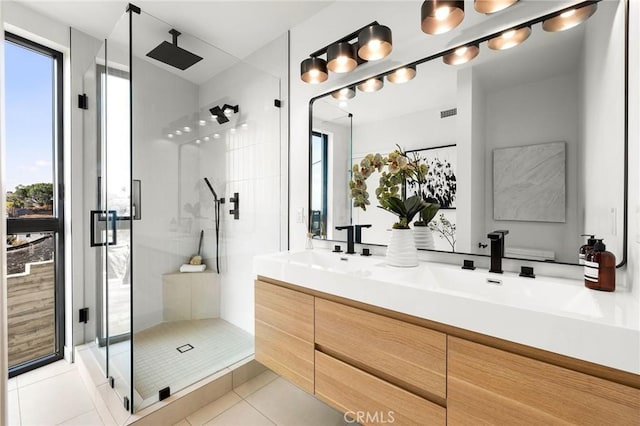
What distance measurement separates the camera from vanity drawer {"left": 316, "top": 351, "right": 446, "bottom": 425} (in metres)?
0.99

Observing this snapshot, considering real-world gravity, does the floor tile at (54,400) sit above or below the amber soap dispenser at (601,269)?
below

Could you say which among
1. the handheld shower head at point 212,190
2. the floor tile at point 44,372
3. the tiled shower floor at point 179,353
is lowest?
the floor tile at point 44,372

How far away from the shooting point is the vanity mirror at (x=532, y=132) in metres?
1.04

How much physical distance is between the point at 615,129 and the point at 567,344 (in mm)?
811

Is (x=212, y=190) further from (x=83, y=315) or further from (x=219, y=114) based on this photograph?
(x=83, y=315)

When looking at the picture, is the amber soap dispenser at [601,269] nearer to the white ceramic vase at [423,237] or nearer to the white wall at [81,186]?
the white ceramic vase at [423,237]

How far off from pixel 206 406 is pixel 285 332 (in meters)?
0.80

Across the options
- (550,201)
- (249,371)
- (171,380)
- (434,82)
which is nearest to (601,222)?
(550,201)

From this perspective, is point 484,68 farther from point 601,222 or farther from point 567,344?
point 567,344

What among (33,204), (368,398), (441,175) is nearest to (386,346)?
(368,398)

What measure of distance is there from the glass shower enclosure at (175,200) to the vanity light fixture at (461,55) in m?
1.29

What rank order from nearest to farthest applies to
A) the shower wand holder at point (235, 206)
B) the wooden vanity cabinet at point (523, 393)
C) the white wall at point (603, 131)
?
the wooden vanity cabinet at point (523, 393) → the white wall at point (603, 131) → the shower wand holder at point (235, 206)

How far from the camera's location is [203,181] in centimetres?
208

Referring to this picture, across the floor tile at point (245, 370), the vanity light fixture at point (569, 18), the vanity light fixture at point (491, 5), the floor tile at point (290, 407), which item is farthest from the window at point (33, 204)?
the vanity light fixture at point (569, 18)
